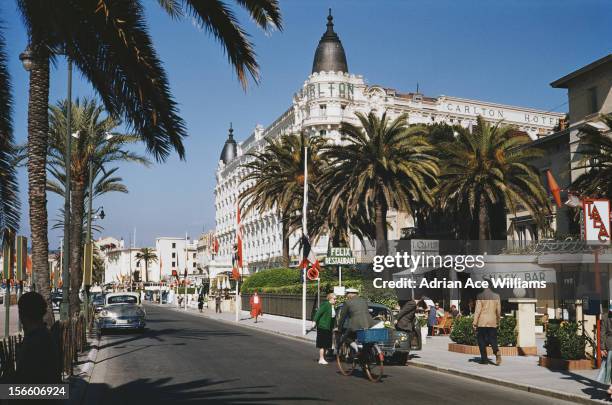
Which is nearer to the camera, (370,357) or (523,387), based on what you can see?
(523,387)

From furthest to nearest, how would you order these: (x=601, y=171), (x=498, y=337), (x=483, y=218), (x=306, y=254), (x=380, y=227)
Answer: (x=483, y=218)
(x=380, y=227)
(x=306, y=254)
(x=601, y=171)
(x=498, y=337)

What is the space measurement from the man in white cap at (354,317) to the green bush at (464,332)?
5.57 metres

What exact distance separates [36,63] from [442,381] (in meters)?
11.0

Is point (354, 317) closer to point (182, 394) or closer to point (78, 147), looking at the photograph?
point (182, 394)

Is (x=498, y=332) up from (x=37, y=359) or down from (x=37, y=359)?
down

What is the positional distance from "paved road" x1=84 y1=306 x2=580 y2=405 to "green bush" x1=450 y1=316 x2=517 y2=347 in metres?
3.32

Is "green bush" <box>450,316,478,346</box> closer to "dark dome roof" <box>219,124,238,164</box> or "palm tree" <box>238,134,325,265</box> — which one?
"palm tree" <box>238,134,325,265</box>

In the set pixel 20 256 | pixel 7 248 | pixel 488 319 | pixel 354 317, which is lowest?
pixel 488 319

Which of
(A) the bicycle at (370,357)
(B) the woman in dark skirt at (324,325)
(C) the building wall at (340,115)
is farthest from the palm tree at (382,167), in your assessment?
(C) the building wall at (340,115)

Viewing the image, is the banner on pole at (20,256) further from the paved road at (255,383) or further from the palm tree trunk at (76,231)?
the palm tree trunk at (76,231)

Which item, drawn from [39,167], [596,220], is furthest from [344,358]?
[39,167]

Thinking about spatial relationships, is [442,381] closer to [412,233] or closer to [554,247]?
[554,247]

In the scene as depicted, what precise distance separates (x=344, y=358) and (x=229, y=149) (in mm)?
123516

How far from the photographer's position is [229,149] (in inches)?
5482
